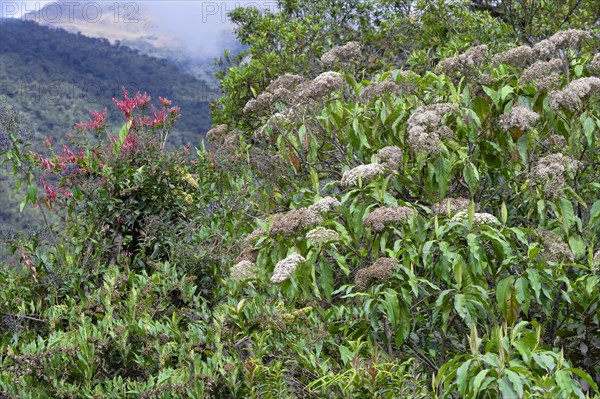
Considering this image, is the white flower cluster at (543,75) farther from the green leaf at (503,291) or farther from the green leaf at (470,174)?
the green leaf at (503,291)

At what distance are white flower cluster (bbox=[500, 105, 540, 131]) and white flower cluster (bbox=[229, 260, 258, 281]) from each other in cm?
156

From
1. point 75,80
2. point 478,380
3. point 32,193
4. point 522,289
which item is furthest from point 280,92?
point 75,80

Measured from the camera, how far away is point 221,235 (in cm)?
530

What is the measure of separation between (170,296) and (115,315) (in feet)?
1.32

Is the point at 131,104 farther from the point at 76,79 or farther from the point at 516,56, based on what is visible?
the point at 76,79

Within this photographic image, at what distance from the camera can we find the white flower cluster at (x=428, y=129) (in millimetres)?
4086

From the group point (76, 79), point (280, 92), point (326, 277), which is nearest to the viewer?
point (326, 277)

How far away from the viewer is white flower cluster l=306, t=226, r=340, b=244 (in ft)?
12.5

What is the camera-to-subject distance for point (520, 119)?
4133 mm

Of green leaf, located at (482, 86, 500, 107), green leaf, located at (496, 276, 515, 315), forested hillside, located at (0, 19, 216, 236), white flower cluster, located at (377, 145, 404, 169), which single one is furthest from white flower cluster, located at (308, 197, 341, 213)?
forested hillside, located at (0, 19, 216, 236)

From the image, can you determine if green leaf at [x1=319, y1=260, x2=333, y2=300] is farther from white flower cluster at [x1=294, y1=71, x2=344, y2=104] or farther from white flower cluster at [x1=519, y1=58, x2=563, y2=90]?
white flower cluster at [x1=519, y1=58, x2=563, y2=90]

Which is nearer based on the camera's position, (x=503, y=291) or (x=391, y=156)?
(x=503, y=291)

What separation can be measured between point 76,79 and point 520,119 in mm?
44631

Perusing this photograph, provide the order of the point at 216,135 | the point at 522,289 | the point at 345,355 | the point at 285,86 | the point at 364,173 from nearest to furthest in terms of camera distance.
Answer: the point at 345,355 < the point at 522,289 < the point at 364,173 < the point at 285,86 < the point at 216,135
